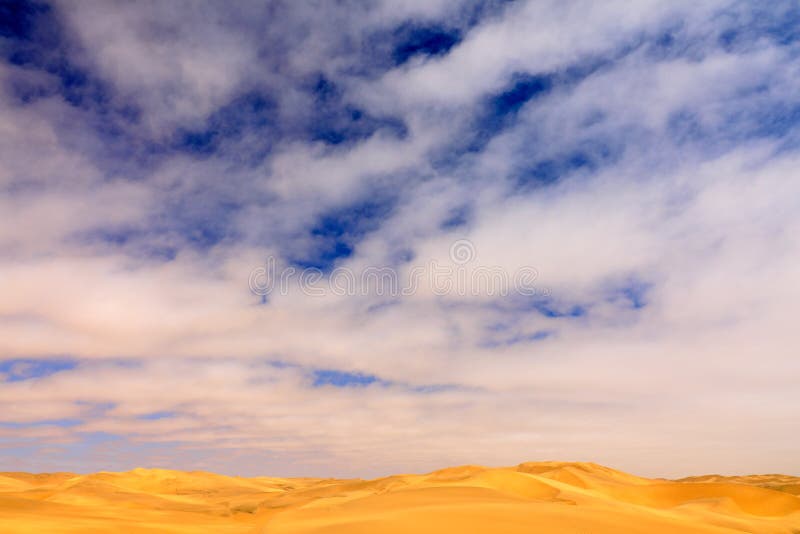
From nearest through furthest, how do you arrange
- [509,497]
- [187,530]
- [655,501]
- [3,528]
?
[3,528] → [187,530] → [509,497] → [655,501]

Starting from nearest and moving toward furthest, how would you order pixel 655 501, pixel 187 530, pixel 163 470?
pixel 187 530 → pixel 655 501 → pixel 163 470

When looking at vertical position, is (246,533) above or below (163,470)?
below

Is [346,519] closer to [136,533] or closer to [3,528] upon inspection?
[136,533]

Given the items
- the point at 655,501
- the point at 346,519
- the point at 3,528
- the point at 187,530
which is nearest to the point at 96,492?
the point at 187,530

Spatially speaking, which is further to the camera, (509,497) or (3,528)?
(509,497)

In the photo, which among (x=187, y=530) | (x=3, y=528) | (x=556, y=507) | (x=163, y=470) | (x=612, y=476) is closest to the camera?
(x=3, y=528)

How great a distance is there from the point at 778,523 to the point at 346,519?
9301mm

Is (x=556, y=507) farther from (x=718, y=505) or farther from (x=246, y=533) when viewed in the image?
(x=718, y=505)

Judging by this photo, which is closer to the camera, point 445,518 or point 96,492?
point 445,518

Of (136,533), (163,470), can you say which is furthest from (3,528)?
(163,470)

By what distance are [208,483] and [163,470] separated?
5212 millimetres

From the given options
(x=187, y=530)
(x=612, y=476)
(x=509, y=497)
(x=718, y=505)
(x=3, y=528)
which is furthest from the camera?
(x=612, y=476)

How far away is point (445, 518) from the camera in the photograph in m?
7.33

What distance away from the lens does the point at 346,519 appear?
26.1 feet
